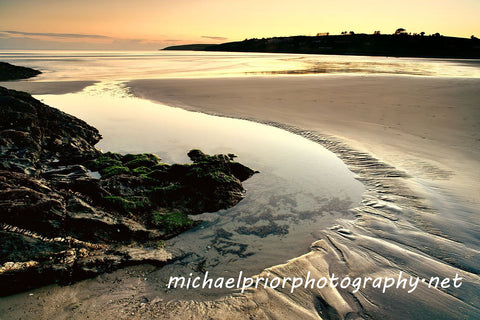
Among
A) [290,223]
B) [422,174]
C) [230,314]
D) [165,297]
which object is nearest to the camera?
[230,314]

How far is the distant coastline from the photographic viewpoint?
83463 millimetres

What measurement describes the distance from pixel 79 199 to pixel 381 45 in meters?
118

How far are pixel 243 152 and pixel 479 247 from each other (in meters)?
5.45

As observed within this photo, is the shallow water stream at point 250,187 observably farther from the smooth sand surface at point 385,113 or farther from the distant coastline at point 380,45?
the distant coastline at point 380,45

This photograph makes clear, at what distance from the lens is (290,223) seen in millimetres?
4734

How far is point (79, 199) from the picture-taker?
4285 mm

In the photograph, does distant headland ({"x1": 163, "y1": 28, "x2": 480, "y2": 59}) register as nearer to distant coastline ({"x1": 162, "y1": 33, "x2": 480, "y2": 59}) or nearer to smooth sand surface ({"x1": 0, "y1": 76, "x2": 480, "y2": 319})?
distant coastline ({"x1": 162, "y1": 33, "x2": 480, "y2": 59})

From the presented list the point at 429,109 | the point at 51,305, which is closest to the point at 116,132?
the point at 51,305

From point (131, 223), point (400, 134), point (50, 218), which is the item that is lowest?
point (131, 223)

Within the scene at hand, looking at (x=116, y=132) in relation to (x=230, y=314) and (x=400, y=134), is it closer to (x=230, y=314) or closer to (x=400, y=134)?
(x=230, y=314)

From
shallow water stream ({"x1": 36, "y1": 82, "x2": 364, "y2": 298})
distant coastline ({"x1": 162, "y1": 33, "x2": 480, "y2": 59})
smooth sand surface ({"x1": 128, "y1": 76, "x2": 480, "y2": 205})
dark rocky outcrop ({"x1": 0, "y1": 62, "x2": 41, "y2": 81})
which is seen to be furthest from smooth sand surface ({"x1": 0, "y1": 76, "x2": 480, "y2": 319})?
distant coastline ({"x1": 162, "y1": 33, "x2": 480, "y2": 59})

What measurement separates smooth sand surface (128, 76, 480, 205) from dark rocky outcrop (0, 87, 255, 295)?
415 centimetres

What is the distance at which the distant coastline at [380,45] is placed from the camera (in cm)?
8346

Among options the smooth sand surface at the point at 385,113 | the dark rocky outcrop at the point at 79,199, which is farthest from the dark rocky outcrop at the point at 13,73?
the dark rocky outcrop at the point at 79,199
